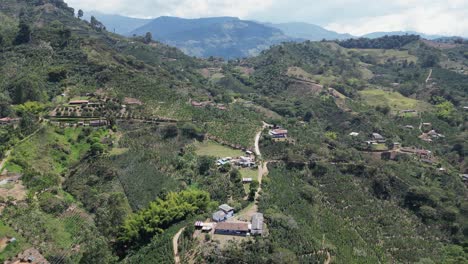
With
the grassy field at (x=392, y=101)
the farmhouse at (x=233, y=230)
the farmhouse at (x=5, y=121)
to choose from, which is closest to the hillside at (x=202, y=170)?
the farmhouse at (x=233, y=230)

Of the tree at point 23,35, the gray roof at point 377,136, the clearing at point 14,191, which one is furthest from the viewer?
the tree at point 23,35

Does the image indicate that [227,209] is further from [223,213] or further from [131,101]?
[131,101]

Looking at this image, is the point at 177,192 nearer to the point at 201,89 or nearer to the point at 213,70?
the point at 201,89

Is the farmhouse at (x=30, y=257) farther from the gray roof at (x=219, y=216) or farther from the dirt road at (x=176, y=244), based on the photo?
the gray roof at (x=219, y=216)

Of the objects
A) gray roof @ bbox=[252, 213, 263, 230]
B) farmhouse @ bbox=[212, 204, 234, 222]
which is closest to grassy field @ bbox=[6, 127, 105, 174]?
farmhouse @ bbox=[212, 204, 234, 222]

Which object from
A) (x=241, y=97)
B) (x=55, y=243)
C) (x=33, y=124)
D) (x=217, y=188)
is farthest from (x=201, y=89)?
(x=55, y=243)

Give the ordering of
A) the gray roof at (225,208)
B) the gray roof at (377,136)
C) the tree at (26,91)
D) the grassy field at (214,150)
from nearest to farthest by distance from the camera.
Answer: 1. the gray roof at (225,208)
2. the grassy field at (214,150)
3. the tree at (26,91)
4. the gray roof at (377,136)

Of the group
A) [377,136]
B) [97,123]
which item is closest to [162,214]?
[97,123]
